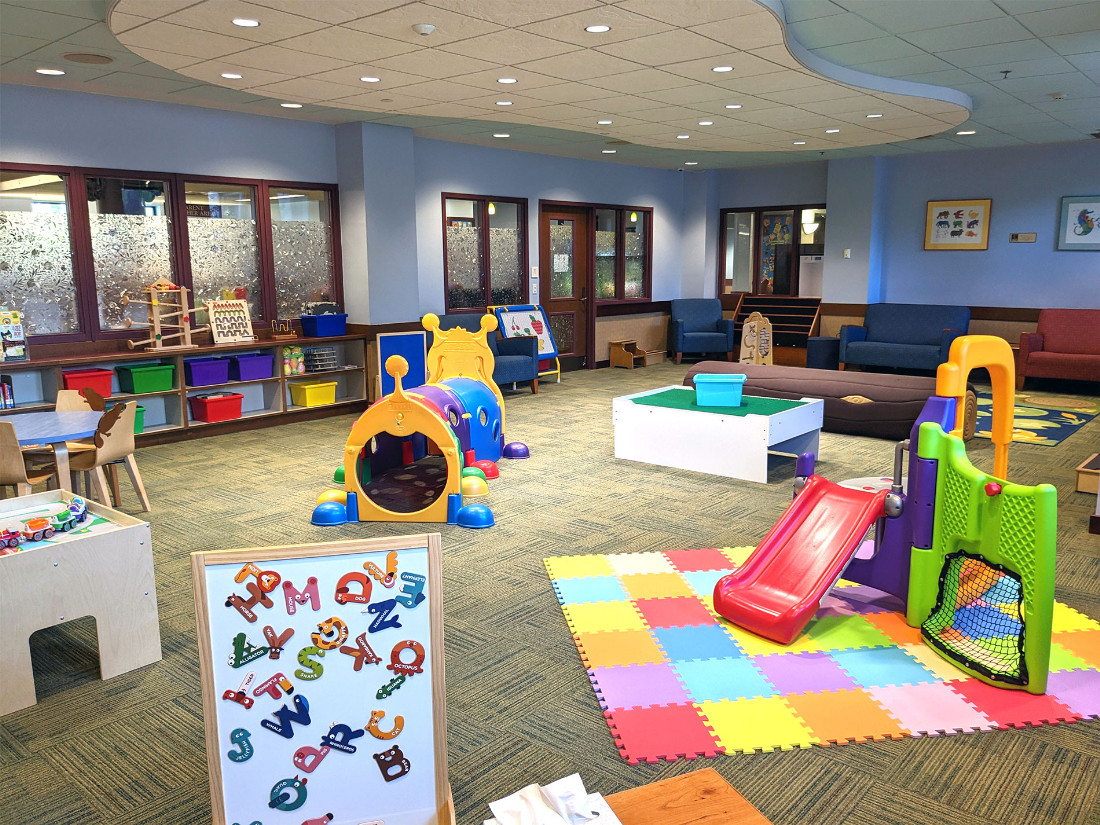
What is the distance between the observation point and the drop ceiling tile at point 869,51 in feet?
17.5

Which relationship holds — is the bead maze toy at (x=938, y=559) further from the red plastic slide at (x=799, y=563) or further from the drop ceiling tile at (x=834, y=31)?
the drop ceiling tile at (x=834, y=31)

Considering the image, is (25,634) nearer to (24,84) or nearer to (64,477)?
(64,477)

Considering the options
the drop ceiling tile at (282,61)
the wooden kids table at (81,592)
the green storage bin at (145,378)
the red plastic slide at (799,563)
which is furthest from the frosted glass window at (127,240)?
the red plastic slide at (799,563)

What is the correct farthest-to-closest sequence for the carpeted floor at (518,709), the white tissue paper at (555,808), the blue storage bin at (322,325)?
the blue storage bin at (322,325) → the carpeted floor at (518,709) → the white tissue paper at (555,808)

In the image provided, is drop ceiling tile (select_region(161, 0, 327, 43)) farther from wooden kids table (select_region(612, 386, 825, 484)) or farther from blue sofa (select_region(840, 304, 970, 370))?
blue sofa (select_region(840, 304, 970, 370))

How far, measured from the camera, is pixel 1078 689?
293 centimetres

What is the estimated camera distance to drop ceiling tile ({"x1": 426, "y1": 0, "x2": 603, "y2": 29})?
12.8ft

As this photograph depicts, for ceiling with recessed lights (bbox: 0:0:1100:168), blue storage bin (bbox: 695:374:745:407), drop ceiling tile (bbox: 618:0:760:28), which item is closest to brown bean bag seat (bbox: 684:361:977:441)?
blue storage bin (bbox: 695:374:745:407)

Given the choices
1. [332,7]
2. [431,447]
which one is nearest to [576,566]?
[431,447]

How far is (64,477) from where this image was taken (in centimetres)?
417

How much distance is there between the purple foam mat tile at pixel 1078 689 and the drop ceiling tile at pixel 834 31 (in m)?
3.71

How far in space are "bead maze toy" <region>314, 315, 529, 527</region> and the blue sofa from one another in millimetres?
5473

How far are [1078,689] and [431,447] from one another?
470 cm

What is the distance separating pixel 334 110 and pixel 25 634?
5.69m
